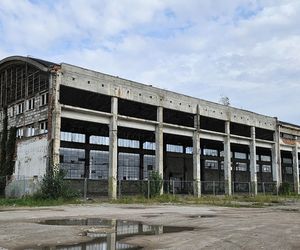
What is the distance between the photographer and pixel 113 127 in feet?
121

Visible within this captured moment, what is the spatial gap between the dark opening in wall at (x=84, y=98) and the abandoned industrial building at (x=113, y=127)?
9 centimetres

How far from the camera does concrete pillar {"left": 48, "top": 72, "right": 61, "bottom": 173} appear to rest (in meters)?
32.2

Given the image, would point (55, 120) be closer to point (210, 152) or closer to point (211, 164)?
point (211, 164)

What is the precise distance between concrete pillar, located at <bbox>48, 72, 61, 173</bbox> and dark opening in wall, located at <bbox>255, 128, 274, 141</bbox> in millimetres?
32748

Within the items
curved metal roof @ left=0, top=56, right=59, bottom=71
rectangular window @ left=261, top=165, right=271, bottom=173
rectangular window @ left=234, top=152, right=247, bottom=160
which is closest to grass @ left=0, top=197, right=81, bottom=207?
curved metal roof @ left=0, top=56, right=59, bottom=71

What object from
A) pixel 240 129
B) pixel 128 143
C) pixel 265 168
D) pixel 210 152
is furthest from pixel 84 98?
pixel 265 168

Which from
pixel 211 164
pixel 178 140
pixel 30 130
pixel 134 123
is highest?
pixel 178 140

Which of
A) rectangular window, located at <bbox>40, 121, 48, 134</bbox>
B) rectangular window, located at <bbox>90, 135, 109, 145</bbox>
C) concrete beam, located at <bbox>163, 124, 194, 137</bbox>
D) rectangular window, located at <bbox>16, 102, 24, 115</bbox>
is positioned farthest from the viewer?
rectangular window, located at <bbox>90, 135, 109, 145</bbox>

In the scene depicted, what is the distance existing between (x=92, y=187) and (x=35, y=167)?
16.4 m

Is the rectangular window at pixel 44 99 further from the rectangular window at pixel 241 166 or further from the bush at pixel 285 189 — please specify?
the rectangular window at pixel 241 166

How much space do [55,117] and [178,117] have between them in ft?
63.6

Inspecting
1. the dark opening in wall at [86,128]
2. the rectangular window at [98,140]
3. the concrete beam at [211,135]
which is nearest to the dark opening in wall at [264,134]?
the concrete beam at [211,135]

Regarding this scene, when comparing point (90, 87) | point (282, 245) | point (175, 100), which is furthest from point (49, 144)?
point (282, 245)

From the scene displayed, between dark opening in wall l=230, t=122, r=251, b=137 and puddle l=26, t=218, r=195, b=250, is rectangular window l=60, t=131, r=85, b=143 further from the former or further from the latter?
puddle l=26, t=218, r=195, b=250
